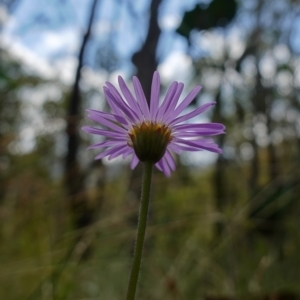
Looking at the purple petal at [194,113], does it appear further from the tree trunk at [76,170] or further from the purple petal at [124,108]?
the tree trunk at [76,170]

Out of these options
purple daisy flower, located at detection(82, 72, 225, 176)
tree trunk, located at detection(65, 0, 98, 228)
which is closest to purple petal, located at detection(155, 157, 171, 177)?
purple daisy flower, located at detection(82, 72, 225, 176)

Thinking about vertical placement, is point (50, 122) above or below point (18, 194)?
above

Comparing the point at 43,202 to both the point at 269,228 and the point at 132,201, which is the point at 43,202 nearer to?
the point at 132,201

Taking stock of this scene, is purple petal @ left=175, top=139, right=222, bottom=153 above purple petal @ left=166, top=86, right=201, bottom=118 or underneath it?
underneath

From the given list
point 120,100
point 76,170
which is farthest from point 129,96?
point 76,170

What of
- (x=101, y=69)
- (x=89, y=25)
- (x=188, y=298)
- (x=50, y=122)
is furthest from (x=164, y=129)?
(x=101, y=69)

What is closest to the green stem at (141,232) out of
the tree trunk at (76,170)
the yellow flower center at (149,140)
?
the yellow flower center at (149,140)

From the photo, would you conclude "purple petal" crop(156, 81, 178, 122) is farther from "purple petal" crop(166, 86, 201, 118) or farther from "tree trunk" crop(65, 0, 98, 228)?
"tree trunk" crop(65, 0, 98, 228)
